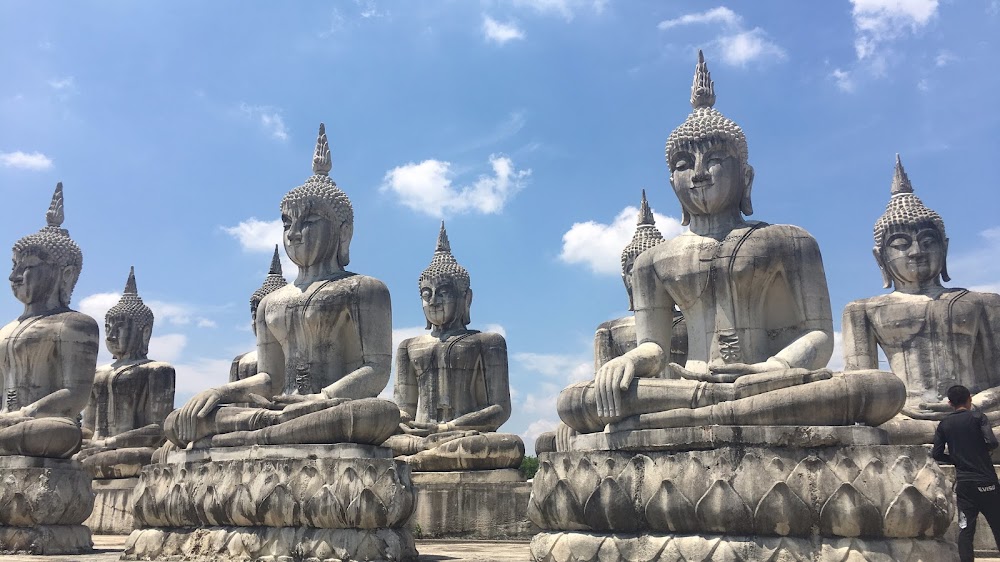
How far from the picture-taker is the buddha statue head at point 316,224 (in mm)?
11000

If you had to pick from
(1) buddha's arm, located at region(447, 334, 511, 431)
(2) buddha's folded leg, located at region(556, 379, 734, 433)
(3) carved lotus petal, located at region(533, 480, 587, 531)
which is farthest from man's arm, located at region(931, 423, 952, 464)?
(1) buddha's arm, located at region(447, 334, 511, 431)

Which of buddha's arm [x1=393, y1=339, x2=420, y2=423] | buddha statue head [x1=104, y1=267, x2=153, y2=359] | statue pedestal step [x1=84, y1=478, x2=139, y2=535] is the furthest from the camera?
buddha statue head [x1=104, y1=267, x2=153, y2=359]

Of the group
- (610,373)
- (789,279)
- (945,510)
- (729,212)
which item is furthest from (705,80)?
(945,510)

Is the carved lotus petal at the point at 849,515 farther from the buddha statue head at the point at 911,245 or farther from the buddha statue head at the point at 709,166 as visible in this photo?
the buddha statue head at the point at 911,245

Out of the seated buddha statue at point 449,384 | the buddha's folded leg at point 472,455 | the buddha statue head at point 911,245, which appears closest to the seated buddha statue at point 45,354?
the seated buddha statue at point 449,384

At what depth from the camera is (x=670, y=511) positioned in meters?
6.89

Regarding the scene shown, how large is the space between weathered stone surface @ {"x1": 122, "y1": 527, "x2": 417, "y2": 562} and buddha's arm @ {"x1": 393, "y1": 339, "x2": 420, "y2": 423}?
672 centimetres

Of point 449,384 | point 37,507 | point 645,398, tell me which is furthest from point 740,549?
point 449,384

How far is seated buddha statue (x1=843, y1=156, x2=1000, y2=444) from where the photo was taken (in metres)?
11.6

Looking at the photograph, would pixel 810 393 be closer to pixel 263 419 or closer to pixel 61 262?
pixel 263 419

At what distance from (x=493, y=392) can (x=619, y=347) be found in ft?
7.95

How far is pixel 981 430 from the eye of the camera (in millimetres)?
6344

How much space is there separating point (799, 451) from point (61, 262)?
11.2m

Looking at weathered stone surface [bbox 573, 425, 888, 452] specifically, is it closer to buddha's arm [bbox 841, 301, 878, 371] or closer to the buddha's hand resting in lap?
the buddha's hand resting in lap
